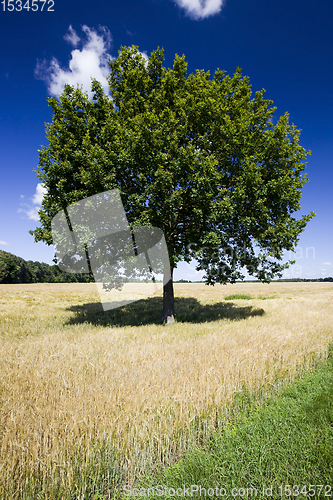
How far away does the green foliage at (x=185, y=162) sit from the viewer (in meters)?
12.5

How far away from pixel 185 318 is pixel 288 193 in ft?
35.4

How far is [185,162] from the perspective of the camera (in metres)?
12.4

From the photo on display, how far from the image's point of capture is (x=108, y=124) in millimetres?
13164

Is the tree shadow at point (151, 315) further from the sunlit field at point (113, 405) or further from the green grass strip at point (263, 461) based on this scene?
the green grass strip at point (263, 461)

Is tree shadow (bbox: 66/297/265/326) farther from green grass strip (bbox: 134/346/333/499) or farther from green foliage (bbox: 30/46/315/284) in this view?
green grass strip (bbox: 134/346/333/499)

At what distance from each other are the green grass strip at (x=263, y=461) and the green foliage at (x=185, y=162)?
8.76 metres

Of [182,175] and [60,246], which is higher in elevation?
[182,175]

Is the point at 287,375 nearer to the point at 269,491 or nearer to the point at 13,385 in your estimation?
the point at 269,491

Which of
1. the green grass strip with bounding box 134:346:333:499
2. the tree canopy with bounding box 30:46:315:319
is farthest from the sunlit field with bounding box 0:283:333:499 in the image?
the tree canopy with bounding box 30:46:315:319

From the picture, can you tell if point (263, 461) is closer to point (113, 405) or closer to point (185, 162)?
point (113, 405)

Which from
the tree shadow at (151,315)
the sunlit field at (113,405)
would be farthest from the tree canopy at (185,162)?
the sunlit field at (113,405)

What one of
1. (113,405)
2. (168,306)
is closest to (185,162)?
(168,306)

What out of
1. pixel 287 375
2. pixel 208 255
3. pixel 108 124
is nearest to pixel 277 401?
pixel 287 375

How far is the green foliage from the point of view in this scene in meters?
12.5
